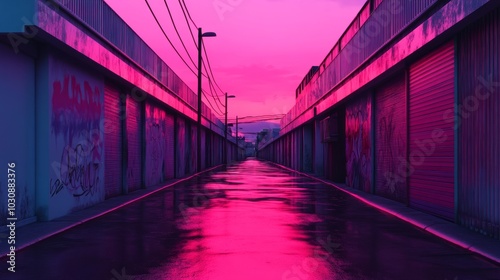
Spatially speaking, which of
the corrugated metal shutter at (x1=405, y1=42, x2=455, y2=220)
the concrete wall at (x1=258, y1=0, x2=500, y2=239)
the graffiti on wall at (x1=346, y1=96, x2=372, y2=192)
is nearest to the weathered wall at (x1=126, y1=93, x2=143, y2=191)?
the concrete wall at (x1=258, y1=0, x2=500, y2=239)

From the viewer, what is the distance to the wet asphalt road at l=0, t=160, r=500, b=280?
6.50 metres

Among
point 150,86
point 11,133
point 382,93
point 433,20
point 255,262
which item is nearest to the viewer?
point 255,262

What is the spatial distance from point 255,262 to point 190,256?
106 centimetres

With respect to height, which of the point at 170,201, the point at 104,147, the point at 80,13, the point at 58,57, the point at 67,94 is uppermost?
the point at 80,13

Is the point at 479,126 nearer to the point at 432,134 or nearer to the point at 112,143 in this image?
the point at 432,134

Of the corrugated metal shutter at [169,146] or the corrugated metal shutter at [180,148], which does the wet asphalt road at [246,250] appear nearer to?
the corrugated metal shutter at [169,146]

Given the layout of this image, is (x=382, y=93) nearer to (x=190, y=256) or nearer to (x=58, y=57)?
(x=58, y=57)

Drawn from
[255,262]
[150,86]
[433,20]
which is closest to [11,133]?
[255,262]

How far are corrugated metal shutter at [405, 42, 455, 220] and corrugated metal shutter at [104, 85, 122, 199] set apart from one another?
9.84 metres

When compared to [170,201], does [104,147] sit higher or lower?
higher

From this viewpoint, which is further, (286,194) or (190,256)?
(286,194)

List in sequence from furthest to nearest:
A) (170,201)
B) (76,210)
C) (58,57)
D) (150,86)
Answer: (150,86) < (170,201) < (76,210) < (58,57)

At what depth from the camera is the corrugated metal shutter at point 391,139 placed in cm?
1556

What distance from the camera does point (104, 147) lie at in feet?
53.4
